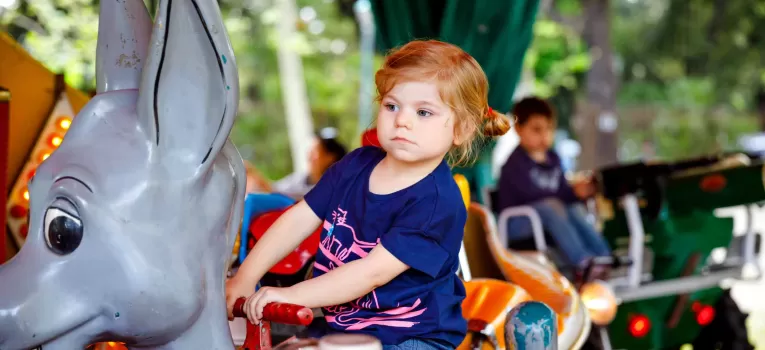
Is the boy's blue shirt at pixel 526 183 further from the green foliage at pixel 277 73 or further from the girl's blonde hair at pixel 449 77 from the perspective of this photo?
the green foliage at pixel 277 73

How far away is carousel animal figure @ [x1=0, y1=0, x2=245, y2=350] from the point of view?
4.60 ft

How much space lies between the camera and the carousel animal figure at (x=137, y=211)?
4.60ft

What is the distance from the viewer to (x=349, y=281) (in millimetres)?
1727

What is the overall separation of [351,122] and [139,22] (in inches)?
853

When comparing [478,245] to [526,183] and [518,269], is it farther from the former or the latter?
A: [526,183]

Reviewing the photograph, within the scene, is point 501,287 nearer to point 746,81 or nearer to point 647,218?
point 647,218

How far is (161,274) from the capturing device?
1429 millimetres

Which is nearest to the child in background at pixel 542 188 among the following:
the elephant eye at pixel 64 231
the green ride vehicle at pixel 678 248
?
the green ride vehicle at pixel 678 248

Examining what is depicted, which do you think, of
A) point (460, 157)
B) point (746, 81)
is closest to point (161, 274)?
point (460, 157)

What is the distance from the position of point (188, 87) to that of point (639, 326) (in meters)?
3.88

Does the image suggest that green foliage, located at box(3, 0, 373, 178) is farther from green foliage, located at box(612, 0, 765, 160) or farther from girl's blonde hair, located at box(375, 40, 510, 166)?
girl's blonde hair, located at box(375, 40, 510, 166)

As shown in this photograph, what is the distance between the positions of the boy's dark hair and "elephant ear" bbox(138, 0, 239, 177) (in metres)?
3.84

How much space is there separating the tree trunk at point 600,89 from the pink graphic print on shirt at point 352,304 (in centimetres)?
1216

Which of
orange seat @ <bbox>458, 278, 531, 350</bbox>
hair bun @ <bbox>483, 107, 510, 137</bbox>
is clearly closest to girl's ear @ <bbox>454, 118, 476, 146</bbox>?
Result: hair bun @ <bbox>483, 107, 510, 137</bbox>
